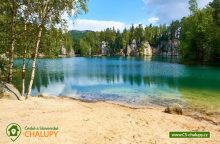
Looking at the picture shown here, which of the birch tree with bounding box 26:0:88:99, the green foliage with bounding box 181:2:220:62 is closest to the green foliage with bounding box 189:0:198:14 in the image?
the green foliage with bounding box 181:2:220:62

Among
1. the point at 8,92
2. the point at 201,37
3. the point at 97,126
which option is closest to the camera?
the point at 97,126

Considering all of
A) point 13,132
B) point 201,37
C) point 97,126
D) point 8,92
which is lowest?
point 97,126

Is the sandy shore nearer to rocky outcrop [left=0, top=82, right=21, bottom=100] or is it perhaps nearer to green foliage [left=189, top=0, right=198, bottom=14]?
rocky outcrop [left=0, top=82, right=21, bottom=100]

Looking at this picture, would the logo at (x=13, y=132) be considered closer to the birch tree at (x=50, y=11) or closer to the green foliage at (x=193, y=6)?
the birch tree at (x=50, y=11)

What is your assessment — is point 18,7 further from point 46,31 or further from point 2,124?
point 2,124

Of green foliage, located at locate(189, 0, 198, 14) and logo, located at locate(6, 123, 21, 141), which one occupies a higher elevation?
green foliage, located at locate(189, 0, 198, 14)

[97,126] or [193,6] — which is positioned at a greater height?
[193,6]

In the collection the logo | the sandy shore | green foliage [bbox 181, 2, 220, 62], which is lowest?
the sandy shore

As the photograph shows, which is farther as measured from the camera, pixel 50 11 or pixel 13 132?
pixel 50 11

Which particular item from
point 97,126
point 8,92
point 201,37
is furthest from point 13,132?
point 201,37

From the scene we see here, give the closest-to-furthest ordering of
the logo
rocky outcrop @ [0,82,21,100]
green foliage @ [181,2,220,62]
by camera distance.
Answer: the logo
rocky outcrop @ [0,82,21,100]
green foliage @ [181,2,220,62]

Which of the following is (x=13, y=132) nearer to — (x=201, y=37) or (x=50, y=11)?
(x=50, y=11)

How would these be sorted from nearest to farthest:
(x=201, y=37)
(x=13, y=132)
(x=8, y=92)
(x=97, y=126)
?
(x=13, y=132) < (x=97, y=126) < (x=8, y=92) < (x=201, y=37)

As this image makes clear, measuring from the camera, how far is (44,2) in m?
26.0
